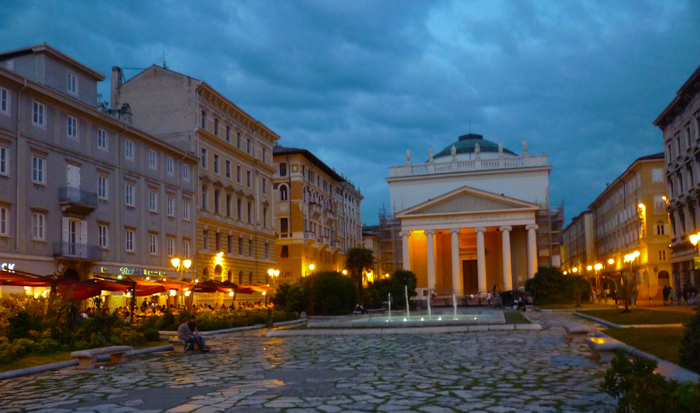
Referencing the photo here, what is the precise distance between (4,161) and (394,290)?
3214cm

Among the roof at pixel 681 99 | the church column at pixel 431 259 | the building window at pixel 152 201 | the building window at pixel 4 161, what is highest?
the roof at pixel 681 99

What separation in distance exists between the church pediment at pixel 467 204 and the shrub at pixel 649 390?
→ 57.8 metres

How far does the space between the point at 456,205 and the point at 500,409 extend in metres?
58.2

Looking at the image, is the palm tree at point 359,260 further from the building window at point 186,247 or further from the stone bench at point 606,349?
the stone bench at point 606,349

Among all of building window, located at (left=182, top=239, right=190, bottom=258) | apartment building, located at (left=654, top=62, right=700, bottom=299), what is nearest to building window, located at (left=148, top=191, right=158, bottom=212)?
building window, located at (left=182, top=239, right=190, bottom=258)

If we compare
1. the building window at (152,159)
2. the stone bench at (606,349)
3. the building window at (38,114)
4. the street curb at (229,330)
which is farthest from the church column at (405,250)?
the stone bench at (606,349)

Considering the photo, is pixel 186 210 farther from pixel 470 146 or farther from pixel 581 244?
pixel 581 244

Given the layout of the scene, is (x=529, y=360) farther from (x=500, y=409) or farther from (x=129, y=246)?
(x=129, y=246)

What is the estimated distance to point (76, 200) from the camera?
36125 mm

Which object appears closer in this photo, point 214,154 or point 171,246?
point 171,246

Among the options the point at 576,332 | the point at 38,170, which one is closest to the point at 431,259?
the point at 38,170

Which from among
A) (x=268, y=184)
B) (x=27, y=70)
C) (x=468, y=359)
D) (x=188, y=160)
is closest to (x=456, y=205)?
(x=268, y=184)

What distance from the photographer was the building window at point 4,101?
1247 inches

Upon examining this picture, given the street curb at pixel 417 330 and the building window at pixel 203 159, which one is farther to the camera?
the building window at pixel 203 159
